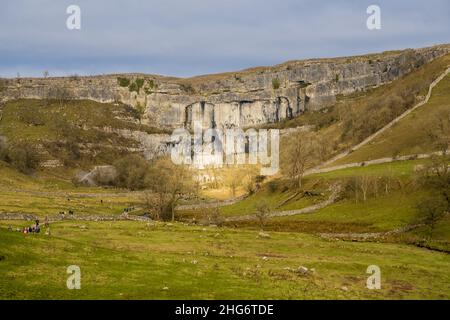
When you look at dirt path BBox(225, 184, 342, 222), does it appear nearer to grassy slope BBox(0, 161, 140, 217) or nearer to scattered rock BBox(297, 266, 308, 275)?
grassy slope BBox(0, 161, 140, 217)

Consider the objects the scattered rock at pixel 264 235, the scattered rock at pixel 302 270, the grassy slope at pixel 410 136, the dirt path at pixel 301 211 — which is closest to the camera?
the scattered rock at pixel 302 270

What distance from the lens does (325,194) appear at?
12119 centimetres

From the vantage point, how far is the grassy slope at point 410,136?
140m

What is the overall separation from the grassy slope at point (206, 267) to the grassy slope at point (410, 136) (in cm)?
7723

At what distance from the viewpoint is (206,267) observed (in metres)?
46.4

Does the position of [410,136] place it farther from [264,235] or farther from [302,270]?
[302,270]

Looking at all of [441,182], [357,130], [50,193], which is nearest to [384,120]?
[357,130]

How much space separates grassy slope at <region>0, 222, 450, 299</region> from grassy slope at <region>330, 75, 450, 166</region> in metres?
77.2

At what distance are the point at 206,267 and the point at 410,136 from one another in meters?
118

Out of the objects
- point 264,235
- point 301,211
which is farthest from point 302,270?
point 301,211

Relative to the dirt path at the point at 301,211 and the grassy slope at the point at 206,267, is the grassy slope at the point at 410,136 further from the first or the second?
the grassy slope at the point at 206,267

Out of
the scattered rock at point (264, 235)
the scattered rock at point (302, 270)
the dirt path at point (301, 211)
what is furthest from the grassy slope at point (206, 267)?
the dirt path at point (301, 211)

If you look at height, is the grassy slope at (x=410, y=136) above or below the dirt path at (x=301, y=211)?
above
